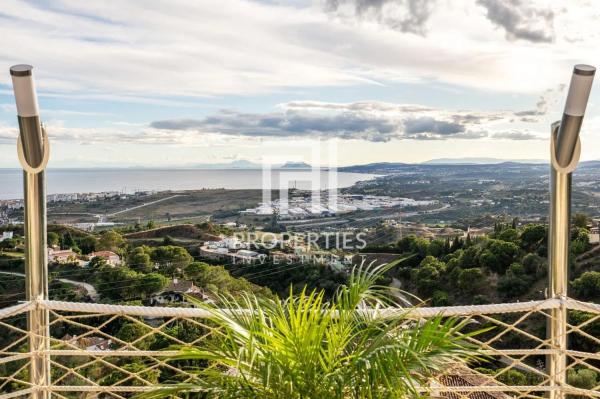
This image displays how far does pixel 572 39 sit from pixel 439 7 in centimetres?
595

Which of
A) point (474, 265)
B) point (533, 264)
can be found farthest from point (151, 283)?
point (533, 264)

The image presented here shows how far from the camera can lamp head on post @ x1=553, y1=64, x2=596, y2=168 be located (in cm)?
144

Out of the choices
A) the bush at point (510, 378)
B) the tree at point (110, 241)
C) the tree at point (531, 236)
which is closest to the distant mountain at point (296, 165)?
the tree at point (110, 241)

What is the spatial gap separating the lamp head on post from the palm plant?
0.62 metres

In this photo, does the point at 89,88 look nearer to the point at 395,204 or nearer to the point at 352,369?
the point at 395,204

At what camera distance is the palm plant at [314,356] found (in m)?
1.12

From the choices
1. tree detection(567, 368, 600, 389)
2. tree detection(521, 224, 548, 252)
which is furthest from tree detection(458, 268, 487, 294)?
tree detection(567, 368, 600, 389)

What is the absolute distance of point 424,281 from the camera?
1123 cm

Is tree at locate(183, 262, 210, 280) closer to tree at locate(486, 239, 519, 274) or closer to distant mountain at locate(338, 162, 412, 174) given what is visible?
distant mountain at locate(338, 162, 412, 174)

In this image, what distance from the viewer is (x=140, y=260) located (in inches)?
446

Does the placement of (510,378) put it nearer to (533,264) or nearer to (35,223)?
(533,264)

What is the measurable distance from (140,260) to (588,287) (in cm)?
860

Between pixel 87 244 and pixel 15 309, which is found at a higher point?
pixel 15 309

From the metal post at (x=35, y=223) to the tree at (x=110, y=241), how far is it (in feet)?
32.4
